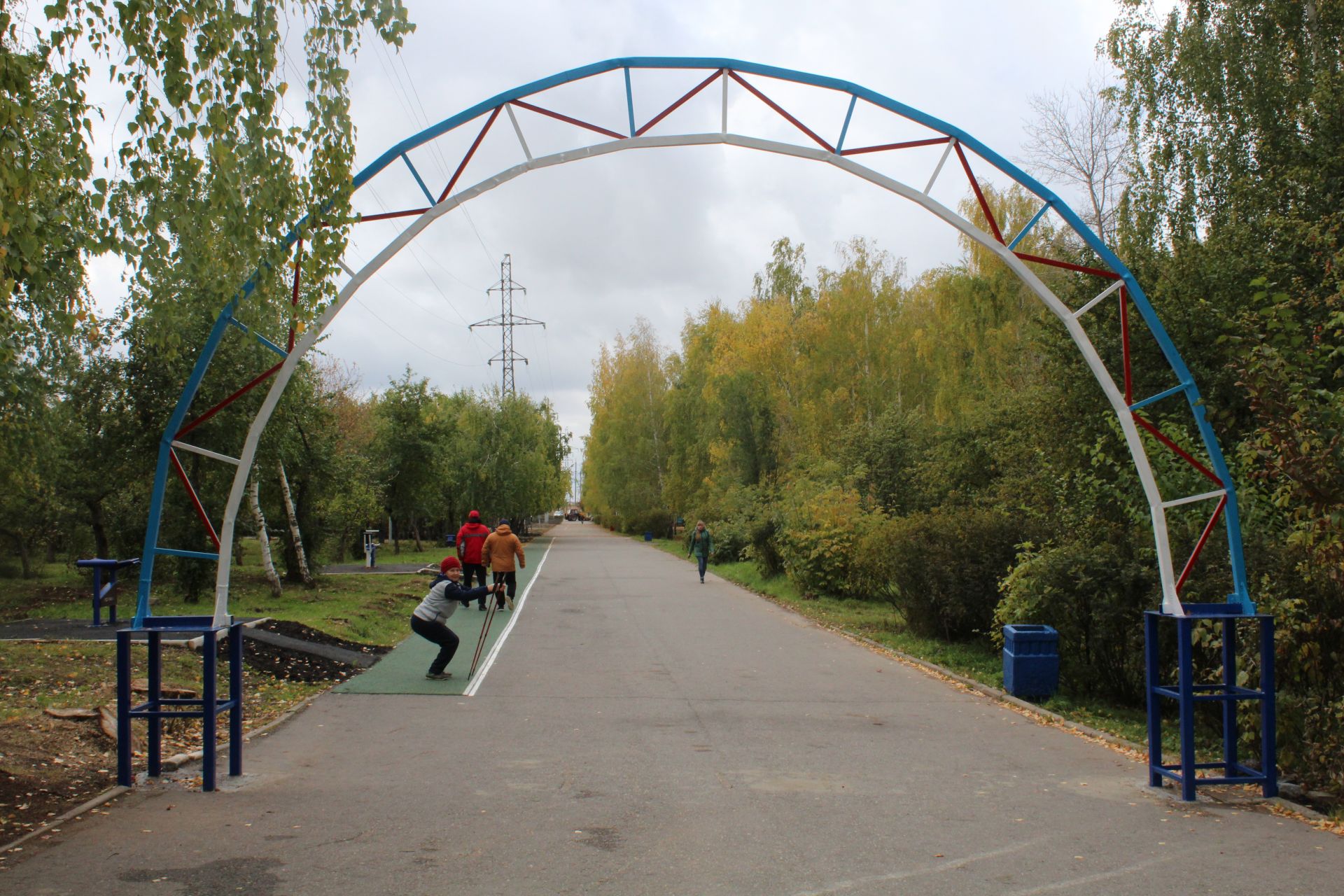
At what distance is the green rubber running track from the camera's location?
1173 centimetres

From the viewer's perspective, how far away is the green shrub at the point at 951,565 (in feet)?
48.6

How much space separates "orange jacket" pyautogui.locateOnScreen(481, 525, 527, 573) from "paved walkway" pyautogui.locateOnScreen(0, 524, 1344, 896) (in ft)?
23.8

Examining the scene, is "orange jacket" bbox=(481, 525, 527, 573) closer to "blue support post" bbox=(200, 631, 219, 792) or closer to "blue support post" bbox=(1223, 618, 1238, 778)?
"blue support post" bbox=(200, 631, 219, 792)

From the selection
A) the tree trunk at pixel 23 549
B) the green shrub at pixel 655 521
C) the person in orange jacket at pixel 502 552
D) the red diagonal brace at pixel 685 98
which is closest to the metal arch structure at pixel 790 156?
the red diagonal brace at pixel 685 98

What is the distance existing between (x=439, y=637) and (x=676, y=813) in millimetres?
5890

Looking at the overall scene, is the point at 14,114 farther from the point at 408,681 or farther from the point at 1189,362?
the point at 1189,362

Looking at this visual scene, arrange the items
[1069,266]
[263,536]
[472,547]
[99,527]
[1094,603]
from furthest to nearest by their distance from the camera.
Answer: [99,527] → [263,536] → [472,547] → [1094,603] → [1069,266]

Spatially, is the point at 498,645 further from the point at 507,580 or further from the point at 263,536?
the point at 263,536

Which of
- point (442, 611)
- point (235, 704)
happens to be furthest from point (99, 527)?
point (235, 704)

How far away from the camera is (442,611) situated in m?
12.1

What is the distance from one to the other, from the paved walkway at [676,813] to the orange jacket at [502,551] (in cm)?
727

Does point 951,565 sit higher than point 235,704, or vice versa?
point 951,565

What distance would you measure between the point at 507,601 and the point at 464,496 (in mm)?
31166

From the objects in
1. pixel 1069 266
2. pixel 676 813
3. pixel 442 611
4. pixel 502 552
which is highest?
pixel 1069 266
